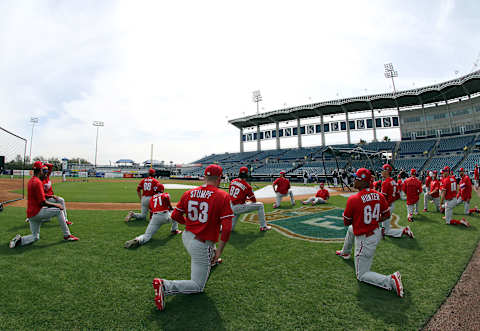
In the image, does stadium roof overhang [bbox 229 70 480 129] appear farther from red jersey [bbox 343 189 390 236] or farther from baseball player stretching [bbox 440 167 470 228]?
red jersey [bbox 343 189 390 236]

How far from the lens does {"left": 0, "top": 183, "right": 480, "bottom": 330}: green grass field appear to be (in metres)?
2.62

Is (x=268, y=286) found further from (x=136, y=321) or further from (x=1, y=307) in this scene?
(x=1, y=307)

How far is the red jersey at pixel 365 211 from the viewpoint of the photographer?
3.60 meters

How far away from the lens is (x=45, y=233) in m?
6.26

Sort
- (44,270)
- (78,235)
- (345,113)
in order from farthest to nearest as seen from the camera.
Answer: (345,113) → (78,235) → (44,270)

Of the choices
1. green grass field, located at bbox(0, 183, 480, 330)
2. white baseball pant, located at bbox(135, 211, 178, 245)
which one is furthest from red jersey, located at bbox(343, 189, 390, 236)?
white baseball pant, located at bbox(135, 211, 178, 245)

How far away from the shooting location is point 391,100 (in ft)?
117

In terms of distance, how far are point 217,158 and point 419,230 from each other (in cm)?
5469

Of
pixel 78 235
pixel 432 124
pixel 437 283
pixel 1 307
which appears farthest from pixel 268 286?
pixel 432 124

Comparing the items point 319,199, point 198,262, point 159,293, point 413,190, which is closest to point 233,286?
point 198,262

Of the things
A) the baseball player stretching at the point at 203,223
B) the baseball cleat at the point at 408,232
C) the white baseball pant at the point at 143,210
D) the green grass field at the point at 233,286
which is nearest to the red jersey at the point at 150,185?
the white baseball pant at the point at 143,210

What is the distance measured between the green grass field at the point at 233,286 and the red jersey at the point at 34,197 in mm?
832

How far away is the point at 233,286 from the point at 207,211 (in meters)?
1.34

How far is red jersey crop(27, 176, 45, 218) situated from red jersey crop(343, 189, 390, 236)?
21.9ft
